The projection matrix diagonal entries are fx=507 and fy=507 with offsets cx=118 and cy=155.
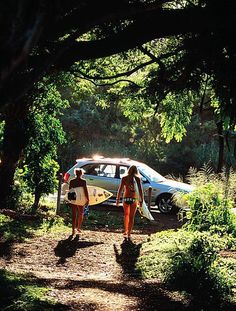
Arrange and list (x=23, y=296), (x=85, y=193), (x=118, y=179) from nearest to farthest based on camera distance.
A: (x=23, y=296) → (x=85, y=193) → (x=118, y=179)

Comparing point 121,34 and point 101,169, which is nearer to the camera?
point 121,34

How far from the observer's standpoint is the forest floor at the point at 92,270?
20.6 ft

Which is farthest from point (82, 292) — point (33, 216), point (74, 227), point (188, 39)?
point (33, 216)

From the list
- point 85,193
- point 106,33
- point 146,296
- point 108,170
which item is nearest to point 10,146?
point 85,193

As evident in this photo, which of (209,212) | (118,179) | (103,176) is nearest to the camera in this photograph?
(209,212)

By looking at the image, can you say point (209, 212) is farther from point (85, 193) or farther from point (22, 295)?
point (22, 295)

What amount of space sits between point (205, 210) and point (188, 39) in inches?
191

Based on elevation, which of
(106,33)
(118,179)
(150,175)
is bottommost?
(118,179)

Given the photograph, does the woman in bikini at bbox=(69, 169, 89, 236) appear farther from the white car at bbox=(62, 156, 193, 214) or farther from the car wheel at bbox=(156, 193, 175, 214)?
the car wheel at bbox=(156, 193, 175, 214)

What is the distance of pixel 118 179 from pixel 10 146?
511 centimetres

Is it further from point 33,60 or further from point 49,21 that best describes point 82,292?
point 49,21

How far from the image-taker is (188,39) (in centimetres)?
765

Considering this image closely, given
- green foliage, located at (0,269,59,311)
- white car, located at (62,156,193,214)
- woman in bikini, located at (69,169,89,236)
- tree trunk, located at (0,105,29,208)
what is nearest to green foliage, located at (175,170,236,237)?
woman in bikini, located at (69,169,89,236)

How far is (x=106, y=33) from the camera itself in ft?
30.5
